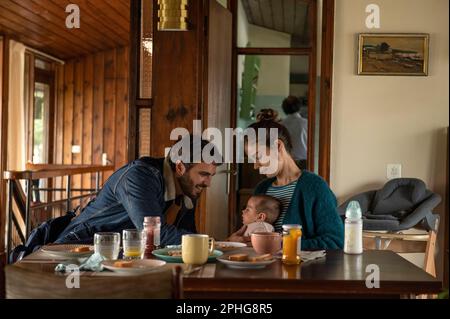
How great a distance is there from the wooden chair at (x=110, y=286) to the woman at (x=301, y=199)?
1.36 m

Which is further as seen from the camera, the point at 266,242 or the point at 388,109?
the point at 388,109

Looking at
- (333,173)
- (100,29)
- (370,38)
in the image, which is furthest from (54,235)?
(100,29)

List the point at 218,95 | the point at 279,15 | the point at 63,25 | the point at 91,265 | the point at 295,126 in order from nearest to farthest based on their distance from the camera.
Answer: the point at 91,265
the point at 218,95
the point at 295,126
the point at 63,25
the point at 279,15

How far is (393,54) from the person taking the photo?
527 cm

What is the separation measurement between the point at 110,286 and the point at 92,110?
835 cm

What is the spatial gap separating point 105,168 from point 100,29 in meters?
1.55

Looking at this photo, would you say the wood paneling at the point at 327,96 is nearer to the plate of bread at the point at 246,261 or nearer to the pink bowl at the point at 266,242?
the pink bowl at the point at 266,242

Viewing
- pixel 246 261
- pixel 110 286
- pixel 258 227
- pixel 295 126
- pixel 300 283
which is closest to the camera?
pixel 110 286

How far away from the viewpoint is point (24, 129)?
8.18m

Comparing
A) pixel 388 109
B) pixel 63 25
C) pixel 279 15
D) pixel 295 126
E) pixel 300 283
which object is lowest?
pixel 300 283

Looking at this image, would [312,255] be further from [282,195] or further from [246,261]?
[282,195]

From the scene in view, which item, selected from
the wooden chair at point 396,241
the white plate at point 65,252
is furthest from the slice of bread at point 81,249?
the wooden chair at point 396,241

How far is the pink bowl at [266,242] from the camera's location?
2.56 meters

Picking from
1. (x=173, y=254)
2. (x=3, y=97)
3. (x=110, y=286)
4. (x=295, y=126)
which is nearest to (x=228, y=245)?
(x=173, y=254)
